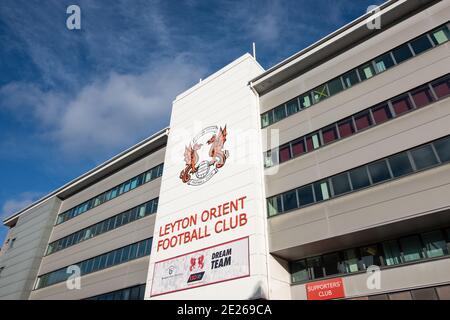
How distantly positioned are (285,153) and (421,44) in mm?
10878

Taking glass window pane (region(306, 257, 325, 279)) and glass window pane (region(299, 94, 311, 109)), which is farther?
glass window pane (region(299, 94, 311, 109))

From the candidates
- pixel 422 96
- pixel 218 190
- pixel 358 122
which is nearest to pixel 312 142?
pixel 358 122

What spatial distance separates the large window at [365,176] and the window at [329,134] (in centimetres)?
277

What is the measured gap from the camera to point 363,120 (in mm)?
21922

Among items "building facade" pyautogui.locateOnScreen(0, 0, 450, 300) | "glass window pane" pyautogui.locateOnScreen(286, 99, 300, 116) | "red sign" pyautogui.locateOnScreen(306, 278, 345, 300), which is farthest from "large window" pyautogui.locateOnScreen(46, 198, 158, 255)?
"red sign" pyautogui.locateOnScreen(306, 278, 345, 300)

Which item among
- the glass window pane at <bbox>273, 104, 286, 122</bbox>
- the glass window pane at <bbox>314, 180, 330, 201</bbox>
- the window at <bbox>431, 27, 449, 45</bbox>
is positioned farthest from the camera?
the glass window pane at <bbox>273, 104, 286, 122</bbox>

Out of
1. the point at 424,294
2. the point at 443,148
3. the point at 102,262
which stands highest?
the point at 443,148

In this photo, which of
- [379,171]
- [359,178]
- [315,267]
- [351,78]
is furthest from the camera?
[351,78]

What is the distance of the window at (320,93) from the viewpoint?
24920mm

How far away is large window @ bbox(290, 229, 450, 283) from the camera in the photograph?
1764cm

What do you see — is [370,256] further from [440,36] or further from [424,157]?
[440,36]

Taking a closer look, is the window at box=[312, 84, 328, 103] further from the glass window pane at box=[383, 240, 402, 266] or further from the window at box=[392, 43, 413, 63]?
the glass window pane at box=[383, 240, 402, 266]

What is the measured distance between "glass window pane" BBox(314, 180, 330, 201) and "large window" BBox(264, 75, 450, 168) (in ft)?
8.98
